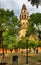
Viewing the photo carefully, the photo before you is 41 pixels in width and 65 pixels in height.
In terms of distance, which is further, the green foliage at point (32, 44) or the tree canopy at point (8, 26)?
the green foliage at point (32, 44)

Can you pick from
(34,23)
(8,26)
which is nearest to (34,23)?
(34,23)

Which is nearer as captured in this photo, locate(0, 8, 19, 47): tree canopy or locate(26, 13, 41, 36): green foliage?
locate(0, 8, 19, 47): tree canopy

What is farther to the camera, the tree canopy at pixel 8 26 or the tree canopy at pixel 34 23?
the tree canopy at pixel 34 23

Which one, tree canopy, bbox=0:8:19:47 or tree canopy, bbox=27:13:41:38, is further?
tree canopy, bbox=27:13:41:38

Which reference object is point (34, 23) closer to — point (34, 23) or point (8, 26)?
point (34, 23)

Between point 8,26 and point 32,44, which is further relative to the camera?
point 32,44

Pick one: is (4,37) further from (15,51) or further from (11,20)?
(15,51)

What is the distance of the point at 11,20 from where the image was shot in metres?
60.2

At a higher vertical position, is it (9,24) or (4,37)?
(9,24)

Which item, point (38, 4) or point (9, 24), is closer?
point (38, 4)

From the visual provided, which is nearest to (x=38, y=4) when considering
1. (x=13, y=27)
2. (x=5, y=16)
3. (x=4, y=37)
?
(x=4, y=37)

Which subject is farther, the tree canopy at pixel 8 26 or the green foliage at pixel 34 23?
the green foliage at pixel 34 23

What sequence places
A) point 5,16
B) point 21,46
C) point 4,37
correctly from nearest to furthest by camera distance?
point 4,37 < point 5,16 < point 21,46

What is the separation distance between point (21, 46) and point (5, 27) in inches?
406
